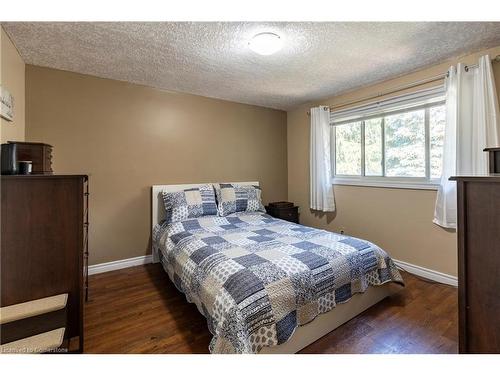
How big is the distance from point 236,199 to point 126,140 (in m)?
1.51

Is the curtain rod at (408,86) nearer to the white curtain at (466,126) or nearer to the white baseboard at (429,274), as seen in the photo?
the white curtain at (466,126)

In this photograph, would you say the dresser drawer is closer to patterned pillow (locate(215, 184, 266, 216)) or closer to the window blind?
patterned pillow (locate(215, 184, 266, 216))

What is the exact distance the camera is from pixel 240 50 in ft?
6.64

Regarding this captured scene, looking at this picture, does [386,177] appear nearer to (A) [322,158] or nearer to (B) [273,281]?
(A) [322,158]

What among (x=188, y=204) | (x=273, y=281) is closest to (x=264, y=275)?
(x=273, y=281)

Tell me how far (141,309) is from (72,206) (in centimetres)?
102

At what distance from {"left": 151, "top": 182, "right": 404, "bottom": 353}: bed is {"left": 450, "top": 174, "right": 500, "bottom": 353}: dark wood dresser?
2.24ft

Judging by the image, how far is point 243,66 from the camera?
7.70ft

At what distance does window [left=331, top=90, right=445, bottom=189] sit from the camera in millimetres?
2459

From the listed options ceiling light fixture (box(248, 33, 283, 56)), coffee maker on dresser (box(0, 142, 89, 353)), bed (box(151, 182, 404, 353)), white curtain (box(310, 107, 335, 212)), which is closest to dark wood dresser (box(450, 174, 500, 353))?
bed (box(151, 182, 404, 353))

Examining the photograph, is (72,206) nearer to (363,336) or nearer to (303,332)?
(303,332)

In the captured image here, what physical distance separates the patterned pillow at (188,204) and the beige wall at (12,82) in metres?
1.42

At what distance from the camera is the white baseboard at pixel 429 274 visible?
→ 7.54 ft

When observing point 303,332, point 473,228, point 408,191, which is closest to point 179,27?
point 473,228
